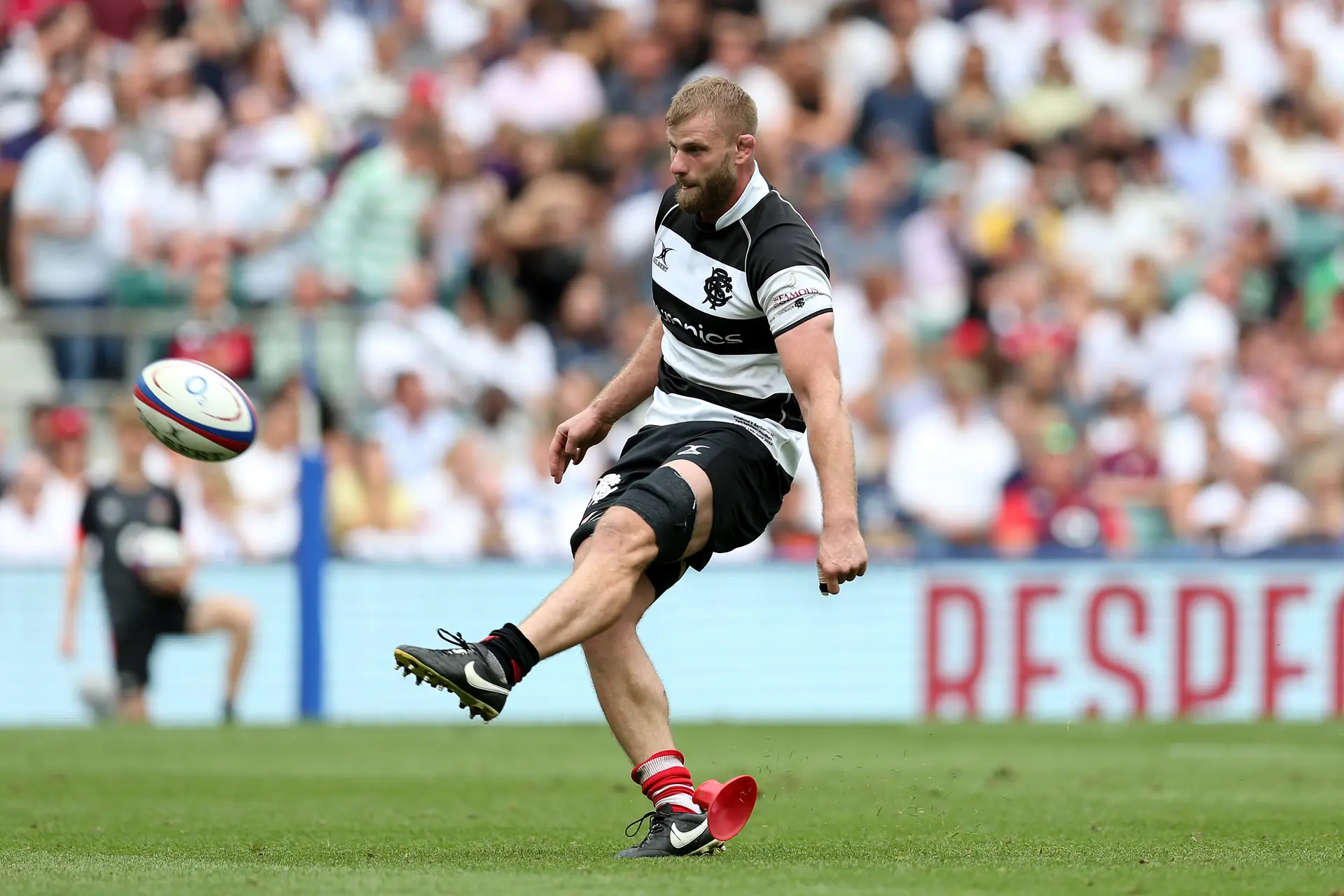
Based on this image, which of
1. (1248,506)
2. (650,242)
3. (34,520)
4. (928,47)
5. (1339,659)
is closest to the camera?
(1339,659)

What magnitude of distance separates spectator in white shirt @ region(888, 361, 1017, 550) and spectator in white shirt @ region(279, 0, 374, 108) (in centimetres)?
576

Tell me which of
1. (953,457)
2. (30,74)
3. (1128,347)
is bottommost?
(953,457)

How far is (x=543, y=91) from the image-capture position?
60.0 feet

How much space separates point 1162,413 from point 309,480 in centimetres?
656

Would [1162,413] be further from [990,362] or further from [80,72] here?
[80,72]

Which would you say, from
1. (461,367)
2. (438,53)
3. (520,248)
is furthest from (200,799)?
(438,53)

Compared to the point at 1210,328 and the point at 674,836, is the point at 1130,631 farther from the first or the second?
the point at 674,836

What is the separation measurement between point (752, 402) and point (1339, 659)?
9.23 metres

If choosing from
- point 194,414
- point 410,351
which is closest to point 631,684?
point 194,414

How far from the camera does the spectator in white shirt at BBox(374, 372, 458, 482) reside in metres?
15.8

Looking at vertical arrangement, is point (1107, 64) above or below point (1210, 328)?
above

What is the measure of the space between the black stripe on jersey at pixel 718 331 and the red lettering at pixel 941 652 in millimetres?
8562

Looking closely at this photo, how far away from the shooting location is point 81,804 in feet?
27.9

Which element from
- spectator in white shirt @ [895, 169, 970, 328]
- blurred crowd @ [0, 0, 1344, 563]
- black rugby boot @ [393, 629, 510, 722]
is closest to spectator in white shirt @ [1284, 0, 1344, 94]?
blurred crowd @ [0, 0, 1344, 563]
